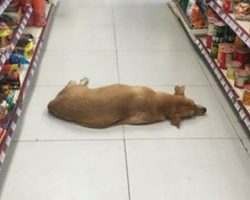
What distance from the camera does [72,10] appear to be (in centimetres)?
465

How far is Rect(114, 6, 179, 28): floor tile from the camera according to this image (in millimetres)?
4355

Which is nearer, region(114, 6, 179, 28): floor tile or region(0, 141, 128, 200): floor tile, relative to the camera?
region(0, 141, 128, 200): floor tile

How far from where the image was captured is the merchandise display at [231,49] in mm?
2571

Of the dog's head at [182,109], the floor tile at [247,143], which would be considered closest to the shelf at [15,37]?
the dog's head at [182,109]

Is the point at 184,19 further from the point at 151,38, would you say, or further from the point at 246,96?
the point at 246,96

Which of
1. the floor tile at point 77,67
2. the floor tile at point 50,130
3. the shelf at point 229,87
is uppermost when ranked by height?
the shelf at point 229,87

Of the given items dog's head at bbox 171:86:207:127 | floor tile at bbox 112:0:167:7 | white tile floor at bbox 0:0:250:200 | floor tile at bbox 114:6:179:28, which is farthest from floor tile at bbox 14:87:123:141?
floor tile at bbox 112:0:167:7

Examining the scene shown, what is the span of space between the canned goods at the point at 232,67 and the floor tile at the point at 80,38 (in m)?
1.19

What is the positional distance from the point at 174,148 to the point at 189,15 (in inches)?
73.2

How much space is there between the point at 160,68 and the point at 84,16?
147 cm

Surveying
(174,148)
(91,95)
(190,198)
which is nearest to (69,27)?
(91,95)

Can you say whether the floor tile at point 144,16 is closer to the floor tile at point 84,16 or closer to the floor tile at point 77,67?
the floor tile at point 84,16

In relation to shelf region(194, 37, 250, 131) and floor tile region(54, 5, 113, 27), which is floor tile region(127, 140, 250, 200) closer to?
shelf region(194, 37, 250, 131)

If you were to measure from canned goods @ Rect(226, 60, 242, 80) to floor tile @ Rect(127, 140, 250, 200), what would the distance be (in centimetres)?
55
